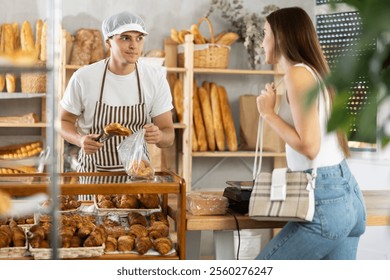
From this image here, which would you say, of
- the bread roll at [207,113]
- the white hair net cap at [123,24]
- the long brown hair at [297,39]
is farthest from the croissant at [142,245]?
the bread roll at [207,113]

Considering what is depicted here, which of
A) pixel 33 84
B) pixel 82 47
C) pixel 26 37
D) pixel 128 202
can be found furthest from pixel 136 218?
pixel 82 47

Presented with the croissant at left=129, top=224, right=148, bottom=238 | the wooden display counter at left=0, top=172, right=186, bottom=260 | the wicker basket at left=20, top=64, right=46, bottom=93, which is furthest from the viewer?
the wicker basket at left=20, top=64, right=46, bottom=93

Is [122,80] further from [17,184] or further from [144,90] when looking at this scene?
[17,184]

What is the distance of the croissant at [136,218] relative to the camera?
1918 millimetres

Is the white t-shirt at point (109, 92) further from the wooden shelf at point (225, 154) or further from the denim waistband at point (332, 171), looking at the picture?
the wooden shelf at point (225, 154)

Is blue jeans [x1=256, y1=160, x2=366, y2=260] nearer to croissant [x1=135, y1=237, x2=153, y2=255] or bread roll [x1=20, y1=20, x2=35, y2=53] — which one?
croissant [x1=135, y1=237, x2=153, y2=255]

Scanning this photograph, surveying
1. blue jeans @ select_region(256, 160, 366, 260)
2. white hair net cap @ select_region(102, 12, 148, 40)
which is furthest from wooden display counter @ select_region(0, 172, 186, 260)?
white hair net cap @ select_region(102, 12, 148, 40)

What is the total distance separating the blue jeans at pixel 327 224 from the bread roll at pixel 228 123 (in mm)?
2034

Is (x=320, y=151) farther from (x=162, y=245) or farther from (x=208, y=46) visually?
(x=208, y=46)

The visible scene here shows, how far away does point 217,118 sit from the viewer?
3.86 m

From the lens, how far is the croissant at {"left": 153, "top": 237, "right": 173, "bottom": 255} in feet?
6.01

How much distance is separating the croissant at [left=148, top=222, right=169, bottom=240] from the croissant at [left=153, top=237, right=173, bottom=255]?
0.6 inches

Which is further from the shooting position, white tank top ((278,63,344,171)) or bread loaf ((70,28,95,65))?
bread loaf ((70,28,95,65))
